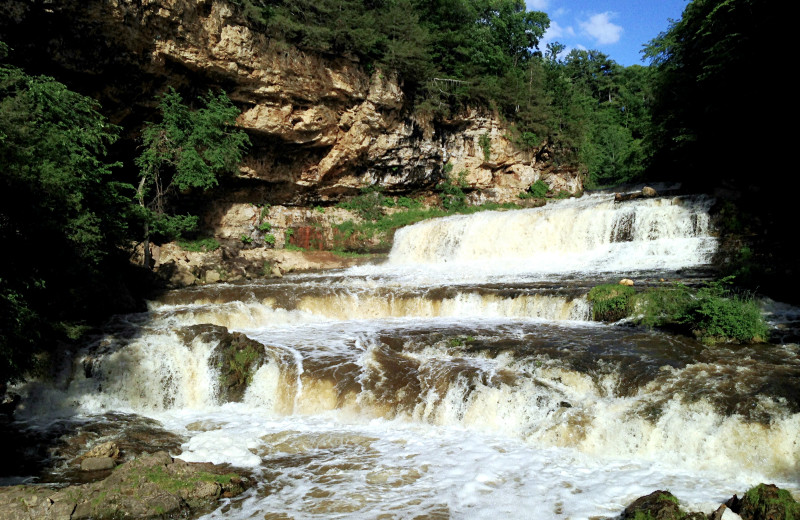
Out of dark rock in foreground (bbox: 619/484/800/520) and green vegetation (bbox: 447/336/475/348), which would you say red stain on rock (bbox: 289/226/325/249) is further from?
dark rock in foreground (bbox: 619/484/800/520)

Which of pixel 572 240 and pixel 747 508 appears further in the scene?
pixel 572 240

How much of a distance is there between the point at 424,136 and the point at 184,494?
Result: 78.6 feet

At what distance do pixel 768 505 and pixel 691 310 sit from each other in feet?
20.2

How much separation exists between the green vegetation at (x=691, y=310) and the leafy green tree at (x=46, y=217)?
1065 cm

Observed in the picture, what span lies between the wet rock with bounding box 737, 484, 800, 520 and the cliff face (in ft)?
61.7

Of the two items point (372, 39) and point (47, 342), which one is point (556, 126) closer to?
point (372, 39)

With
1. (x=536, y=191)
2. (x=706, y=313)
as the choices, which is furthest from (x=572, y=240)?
(x=536, y=191)

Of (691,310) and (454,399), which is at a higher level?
(691,310)

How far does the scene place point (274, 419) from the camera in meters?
8.00

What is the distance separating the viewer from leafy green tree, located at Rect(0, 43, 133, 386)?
6.01 meters

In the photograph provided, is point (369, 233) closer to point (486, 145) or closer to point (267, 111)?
point (267, 111)

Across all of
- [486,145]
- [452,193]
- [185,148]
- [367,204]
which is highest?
[486,145]

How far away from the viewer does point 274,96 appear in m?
20.5

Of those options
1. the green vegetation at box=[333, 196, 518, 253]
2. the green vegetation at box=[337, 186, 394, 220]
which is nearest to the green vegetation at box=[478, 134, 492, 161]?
the green vegetation at box=[333, 196, 518, 253]
